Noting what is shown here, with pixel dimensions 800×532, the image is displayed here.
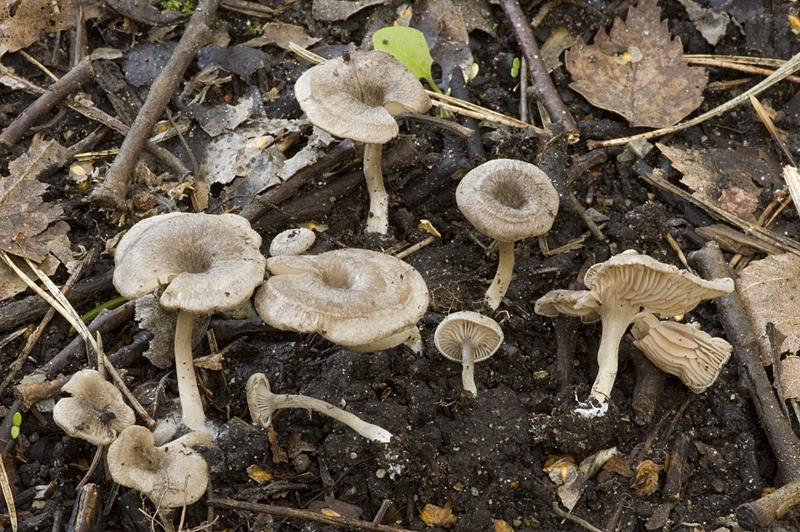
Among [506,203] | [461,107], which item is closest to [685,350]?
[506,203]

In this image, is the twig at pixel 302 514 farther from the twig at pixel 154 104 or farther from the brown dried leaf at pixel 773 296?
the brown dried leaf at pixel 773 296

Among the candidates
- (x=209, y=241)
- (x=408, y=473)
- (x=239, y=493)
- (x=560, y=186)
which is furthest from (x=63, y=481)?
(x=560, y=186)

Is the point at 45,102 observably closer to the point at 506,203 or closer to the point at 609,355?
the point at 506,203

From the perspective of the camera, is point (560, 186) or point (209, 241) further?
point (560, 186)

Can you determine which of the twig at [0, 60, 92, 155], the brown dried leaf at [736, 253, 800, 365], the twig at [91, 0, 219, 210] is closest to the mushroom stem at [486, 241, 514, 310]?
the brown dried leaf at [736, 253, 800, 365]

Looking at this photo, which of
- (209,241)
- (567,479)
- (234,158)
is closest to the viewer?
(209,241)

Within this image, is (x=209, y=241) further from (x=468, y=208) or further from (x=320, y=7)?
(x=320, y=7)

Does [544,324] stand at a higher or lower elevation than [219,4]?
lower

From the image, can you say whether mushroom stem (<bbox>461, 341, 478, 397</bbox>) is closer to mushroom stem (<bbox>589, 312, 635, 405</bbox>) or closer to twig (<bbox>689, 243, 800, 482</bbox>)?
mushroom stem (<bbox>589, 312, 635, 405</bbox>)

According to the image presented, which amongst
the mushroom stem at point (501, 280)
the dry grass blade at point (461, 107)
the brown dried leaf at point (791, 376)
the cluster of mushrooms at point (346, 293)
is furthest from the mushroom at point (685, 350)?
the dry grass blade at point (461, 107)
